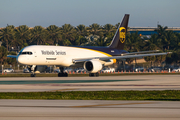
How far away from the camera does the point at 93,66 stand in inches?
1981

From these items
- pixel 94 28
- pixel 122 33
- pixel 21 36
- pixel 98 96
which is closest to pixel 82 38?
pixel 94 28

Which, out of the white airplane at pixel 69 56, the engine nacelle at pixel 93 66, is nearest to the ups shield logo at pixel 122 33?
the white airplane at pixel 69 56

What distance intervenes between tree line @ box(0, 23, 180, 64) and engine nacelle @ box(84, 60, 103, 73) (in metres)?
Answer: 63.9

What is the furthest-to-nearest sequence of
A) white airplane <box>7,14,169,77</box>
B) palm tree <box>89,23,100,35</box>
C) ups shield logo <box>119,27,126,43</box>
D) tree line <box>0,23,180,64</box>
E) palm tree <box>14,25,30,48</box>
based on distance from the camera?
palm tree <box>89,23,100,35</box>, palm tree <box>14,25,30,48</box>, tree line <box>0,23,180,64</box>, ups shield logo <box>119,27,126,43</box>, white airplane <box>7,14,169,77</box>

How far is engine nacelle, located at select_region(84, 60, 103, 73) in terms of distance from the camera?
1984 inches

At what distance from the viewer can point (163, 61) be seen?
392ft

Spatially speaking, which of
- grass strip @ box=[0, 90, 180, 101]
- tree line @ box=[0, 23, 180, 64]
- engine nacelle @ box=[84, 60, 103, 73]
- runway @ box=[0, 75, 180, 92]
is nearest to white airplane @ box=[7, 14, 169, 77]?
engine nacelle @ box=[84, 60, 103, 73]

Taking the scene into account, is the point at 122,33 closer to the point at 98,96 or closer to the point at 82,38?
the point at 98,96

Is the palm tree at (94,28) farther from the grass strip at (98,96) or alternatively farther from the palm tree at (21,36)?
the grass strip at (98,96)

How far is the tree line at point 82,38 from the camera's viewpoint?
400 feet

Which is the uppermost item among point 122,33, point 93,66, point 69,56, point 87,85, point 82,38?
point 82,38

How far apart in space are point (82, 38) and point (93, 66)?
104 m
